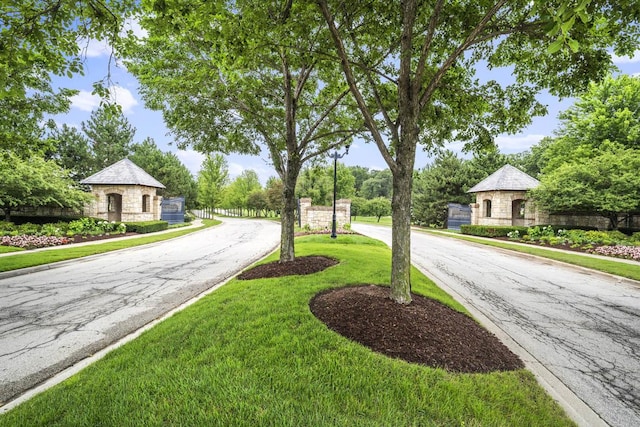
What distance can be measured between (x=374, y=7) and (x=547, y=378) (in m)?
5.88

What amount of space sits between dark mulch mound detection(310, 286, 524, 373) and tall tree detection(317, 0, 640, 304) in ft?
1.37

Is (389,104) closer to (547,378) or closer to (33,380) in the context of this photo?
(547,378)

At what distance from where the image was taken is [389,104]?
6.46 m

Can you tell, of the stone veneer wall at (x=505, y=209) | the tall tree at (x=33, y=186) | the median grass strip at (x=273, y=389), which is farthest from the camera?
the stone veneer wall at (x=505, y=209)

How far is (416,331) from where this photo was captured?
12.8ft

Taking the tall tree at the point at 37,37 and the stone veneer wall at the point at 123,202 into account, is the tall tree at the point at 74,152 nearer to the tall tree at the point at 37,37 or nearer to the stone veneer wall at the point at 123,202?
the stone veneer wall at the point at 123,202

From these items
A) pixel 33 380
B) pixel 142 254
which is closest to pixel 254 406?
pixel 33 380

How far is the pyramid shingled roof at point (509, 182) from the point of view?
2380 centimetres

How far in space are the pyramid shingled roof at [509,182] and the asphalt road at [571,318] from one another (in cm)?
1478

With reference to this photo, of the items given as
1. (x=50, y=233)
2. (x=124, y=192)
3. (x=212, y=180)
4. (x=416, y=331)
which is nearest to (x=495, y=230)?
(x=416, y=331)

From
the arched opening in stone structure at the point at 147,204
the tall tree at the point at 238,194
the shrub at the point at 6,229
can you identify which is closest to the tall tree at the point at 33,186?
the shrub at the point at 6,229

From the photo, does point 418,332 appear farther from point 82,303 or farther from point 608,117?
point 608,117

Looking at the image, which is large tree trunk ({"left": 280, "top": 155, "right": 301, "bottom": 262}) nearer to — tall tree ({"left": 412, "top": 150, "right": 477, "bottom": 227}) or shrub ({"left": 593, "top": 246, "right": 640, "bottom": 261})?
shrub ({"left": 593, "top": 246, "right": 640, "bottom": 261})

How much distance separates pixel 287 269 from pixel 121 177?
22.8 metres
